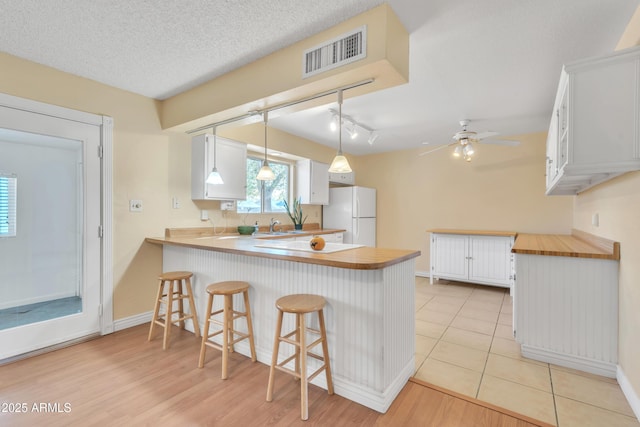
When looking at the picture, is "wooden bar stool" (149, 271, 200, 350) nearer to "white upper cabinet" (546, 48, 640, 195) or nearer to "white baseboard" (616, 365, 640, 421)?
"white upper cabinet" (546, 48, 640, 195)

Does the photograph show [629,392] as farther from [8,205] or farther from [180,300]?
[8,205]

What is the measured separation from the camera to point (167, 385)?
197 cm

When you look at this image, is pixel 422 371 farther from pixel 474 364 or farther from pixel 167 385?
pixel 167 385

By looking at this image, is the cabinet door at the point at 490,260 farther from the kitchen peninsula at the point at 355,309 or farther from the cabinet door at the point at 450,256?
the kitchen peninsula at the point at 355,309

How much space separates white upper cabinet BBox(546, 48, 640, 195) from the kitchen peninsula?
1.15 metres

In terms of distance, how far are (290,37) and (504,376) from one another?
289 centimetres

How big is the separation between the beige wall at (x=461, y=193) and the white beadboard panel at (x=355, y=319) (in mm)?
3331

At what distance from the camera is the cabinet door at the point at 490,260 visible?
4133mm

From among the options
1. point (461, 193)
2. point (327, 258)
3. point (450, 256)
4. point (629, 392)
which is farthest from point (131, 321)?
point (461, 193)

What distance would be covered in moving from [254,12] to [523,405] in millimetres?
2942

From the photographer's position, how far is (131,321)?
9.80ft

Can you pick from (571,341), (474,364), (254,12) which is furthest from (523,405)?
(254,12)

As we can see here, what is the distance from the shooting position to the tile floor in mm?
1707

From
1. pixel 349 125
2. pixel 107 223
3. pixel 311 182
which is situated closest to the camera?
pixel 107 223
